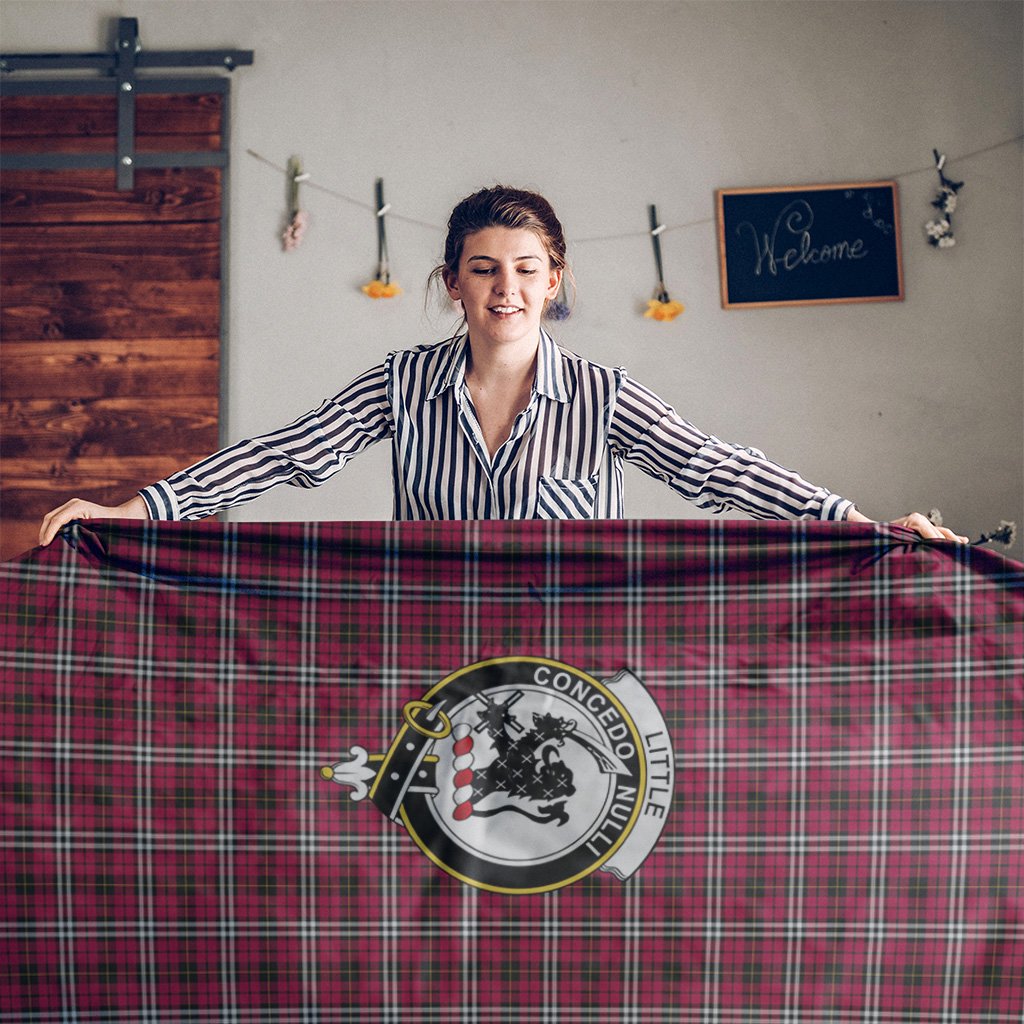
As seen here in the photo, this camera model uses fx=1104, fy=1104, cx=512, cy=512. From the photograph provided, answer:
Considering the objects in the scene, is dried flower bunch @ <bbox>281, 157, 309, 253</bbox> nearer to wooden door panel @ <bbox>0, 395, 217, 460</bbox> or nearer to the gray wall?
the gray wall

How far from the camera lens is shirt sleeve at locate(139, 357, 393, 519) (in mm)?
1596

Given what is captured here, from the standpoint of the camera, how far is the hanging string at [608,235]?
2.89 metres

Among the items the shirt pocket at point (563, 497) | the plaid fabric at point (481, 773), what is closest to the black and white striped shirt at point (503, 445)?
the shirt pocket at point (563, 497)

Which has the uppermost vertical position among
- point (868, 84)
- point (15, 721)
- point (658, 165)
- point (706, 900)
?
point (868, 84)

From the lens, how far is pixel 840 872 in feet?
4.24

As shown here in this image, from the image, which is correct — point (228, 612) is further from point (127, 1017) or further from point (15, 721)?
point (127, 1017)

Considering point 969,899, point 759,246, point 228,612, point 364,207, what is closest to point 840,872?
→ point 969,899

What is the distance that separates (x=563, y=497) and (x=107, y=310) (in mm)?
1781

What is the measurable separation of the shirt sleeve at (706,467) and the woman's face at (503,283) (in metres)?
0.20

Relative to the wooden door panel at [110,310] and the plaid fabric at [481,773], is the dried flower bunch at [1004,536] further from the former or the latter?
the wooden door panel at [110,310]

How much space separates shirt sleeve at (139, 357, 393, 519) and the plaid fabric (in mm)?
220

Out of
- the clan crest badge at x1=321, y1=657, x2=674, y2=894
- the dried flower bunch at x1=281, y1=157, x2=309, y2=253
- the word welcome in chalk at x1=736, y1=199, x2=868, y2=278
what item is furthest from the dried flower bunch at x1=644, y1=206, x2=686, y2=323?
the clan crest badge at x1=321, y1=657, x2=674, y2=894

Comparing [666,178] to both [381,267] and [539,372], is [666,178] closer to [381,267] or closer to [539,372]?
[381,267]

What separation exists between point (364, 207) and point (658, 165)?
79 centimetres
